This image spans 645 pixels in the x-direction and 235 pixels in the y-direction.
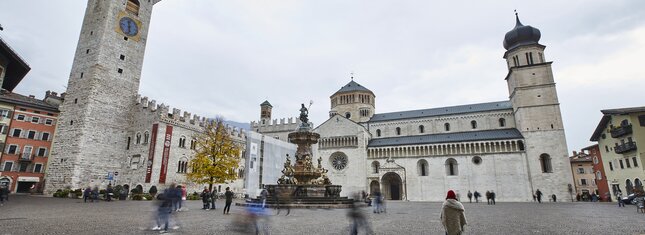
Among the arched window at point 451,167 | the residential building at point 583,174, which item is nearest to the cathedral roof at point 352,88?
the arched window at point 451,167

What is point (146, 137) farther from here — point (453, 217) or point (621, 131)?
point (621, 131)

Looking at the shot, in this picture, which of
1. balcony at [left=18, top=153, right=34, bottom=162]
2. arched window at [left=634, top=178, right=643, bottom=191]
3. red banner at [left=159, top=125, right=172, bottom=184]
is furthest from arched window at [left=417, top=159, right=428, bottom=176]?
balcony at [left=18, top=153, right=34, bottom=162]

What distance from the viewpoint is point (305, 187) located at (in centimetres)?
2009

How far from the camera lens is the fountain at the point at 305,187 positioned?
19328 mm

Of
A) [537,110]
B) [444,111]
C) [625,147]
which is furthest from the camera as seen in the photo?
[444,111]

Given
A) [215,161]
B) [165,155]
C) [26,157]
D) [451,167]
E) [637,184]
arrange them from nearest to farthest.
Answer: [637,184]
[215,161]
[26,157]
[165,155]
[451,167]

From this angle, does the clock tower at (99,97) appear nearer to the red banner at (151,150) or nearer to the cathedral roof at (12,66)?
the red banner at (151,150)

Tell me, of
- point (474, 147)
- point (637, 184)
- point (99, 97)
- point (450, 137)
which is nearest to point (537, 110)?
point (474, 147)

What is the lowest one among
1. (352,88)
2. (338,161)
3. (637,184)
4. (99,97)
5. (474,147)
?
(637,184)

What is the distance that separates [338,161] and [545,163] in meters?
28.3

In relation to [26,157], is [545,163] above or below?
above

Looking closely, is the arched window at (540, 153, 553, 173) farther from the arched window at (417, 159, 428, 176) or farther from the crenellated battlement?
the crenellated battlement

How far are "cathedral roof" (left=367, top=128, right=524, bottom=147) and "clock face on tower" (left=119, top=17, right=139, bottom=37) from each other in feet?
119

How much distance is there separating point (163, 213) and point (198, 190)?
32.0m
